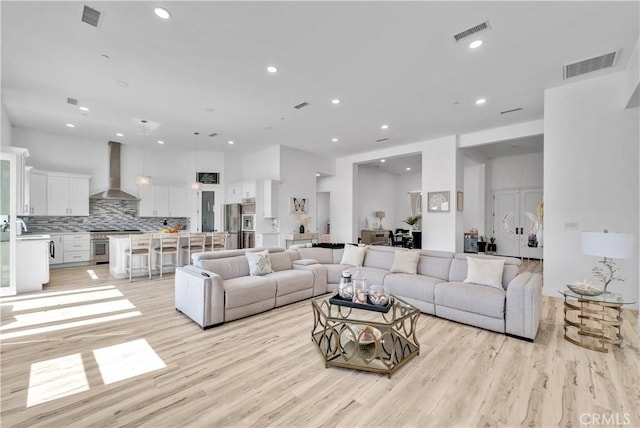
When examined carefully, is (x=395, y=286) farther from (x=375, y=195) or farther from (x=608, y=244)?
(x=375, y=195)

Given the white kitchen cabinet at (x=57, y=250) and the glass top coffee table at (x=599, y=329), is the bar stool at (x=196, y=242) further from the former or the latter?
the glass top coffee table at (x=599, y=329)

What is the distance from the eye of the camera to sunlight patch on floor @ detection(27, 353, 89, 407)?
2059mm

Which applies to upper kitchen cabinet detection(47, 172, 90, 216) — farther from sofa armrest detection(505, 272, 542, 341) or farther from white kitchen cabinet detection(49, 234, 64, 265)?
sofa armrest detection(505, 272, 542, 341)

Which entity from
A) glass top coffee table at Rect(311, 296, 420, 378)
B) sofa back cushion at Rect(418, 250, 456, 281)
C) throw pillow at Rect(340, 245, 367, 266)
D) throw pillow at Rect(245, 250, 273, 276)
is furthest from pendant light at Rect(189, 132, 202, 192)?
sofa back cushion at Rect(418, 250, 456, 281)

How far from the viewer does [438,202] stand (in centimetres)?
710

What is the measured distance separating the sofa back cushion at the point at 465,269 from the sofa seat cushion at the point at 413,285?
24 cm

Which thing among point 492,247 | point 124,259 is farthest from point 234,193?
point 492,247

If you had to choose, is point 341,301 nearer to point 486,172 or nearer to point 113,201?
point 113,201

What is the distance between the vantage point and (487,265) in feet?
11.9

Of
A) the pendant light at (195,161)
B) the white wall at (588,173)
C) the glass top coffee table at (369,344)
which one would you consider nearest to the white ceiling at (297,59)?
the white wall at (588,173)

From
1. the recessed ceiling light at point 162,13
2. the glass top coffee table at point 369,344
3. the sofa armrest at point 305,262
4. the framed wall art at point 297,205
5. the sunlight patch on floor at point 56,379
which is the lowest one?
the sunlight patch on floor at point 56,379

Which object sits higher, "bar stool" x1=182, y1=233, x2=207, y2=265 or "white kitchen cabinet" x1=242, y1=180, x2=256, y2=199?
"white kitchen cabinet" x1=242, y1=180, x2=256, y2=199

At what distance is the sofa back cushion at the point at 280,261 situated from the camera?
4590 millimetres

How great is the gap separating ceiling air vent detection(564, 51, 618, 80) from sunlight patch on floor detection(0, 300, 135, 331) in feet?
23.0
